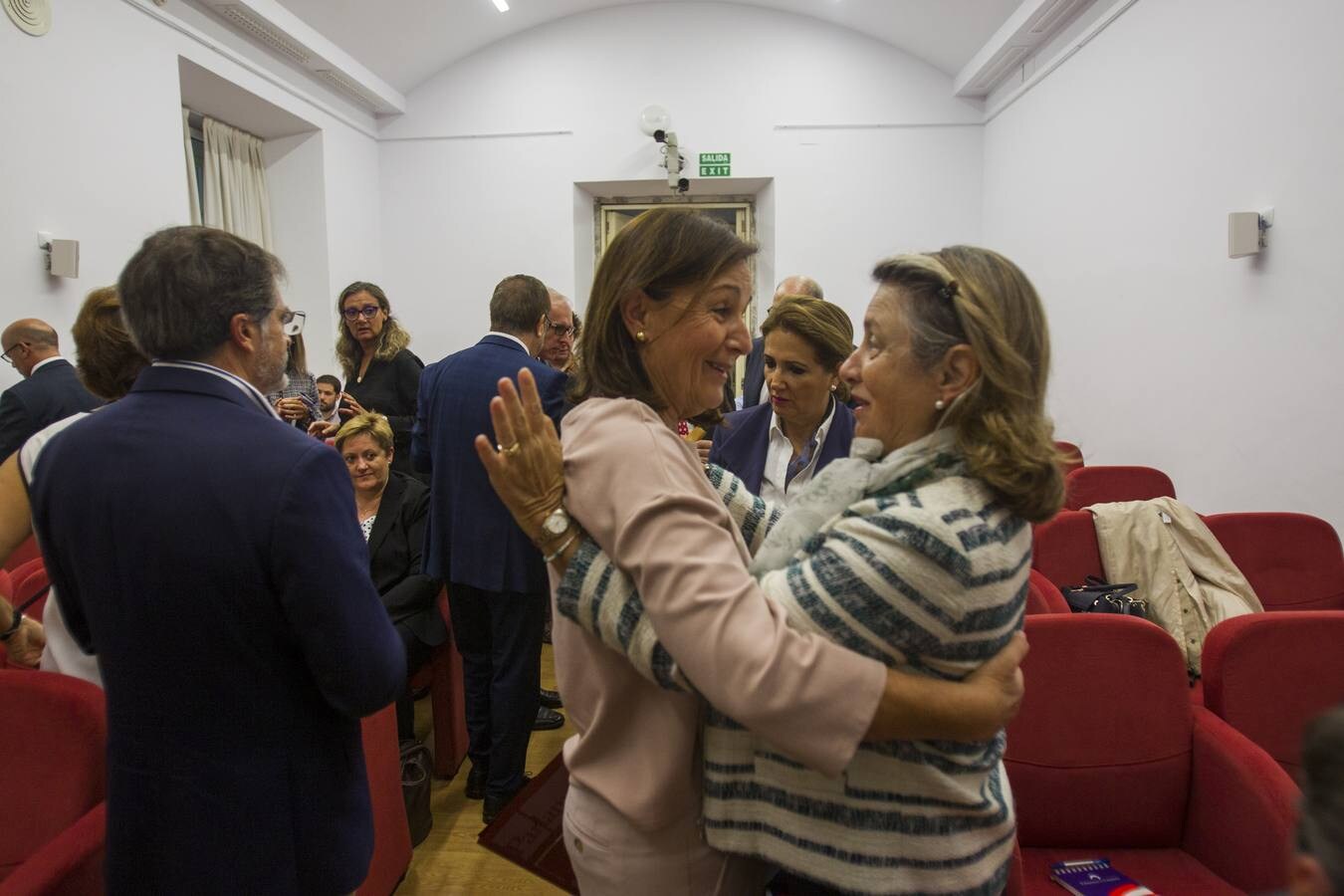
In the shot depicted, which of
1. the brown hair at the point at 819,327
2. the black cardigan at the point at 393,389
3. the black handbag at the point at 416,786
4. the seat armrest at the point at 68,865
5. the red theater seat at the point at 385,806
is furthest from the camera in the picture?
the black cardigan at the point at 393,389

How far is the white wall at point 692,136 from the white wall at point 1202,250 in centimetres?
136

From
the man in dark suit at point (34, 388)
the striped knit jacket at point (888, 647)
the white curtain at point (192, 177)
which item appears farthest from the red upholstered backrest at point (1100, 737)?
the white curtain at point (192, 177)

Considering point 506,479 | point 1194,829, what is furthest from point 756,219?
point 506,479

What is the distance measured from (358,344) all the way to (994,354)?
3669 millimetres

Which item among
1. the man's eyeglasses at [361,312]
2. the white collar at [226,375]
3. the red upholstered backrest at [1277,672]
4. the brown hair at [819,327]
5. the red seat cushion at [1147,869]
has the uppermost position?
the man's eyeglasses at [361,312]

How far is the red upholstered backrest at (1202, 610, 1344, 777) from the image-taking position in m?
1.79

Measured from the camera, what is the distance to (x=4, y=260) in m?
3.35

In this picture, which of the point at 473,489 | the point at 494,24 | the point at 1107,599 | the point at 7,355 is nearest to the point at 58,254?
the point at 7,355

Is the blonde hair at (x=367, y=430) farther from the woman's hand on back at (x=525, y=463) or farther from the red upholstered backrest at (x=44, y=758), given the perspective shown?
the woman's hand on back at (x=525, y=463)

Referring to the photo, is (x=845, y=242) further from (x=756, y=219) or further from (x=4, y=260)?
(x=4, y=260)

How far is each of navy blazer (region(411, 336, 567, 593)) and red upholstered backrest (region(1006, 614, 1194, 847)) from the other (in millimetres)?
1477

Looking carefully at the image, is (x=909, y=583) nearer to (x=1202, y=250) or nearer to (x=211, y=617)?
(x=211, y=617)

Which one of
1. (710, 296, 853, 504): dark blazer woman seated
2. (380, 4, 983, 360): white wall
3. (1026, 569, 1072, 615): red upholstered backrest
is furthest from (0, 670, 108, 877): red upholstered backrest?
(380, 4, 983, 360): white wall

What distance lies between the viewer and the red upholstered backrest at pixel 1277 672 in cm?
179
